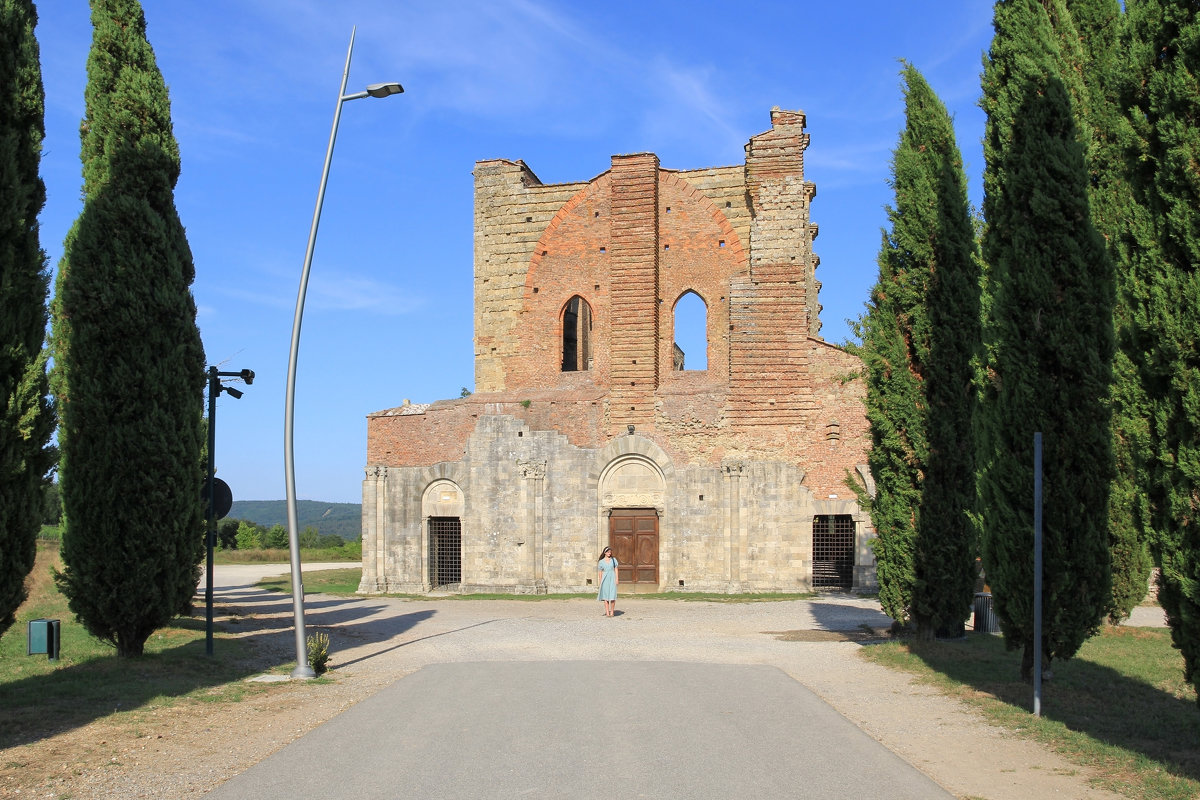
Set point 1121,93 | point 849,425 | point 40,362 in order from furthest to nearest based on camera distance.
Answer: point 849,425, point 40,362, point 1121,93

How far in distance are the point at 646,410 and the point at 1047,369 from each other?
1649cm

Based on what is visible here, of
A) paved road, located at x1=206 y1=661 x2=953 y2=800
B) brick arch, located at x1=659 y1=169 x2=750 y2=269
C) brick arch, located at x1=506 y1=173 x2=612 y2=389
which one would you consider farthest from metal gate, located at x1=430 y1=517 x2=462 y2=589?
paved road, located at x1=206 y1=661 x2=953 y2=800

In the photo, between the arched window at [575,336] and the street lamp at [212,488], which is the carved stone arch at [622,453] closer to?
the arched window at [575,336]

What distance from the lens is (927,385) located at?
44.5 ft

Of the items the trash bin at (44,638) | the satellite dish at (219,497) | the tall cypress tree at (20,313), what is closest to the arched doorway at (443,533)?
the satellite dish at (219,497)

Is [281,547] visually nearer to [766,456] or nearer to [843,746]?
[766,456]

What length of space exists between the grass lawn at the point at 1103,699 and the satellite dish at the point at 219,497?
9.35 metres

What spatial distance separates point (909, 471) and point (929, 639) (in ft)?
8.32

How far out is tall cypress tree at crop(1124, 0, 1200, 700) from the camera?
6.59 m

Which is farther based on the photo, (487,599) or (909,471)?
(487,599)

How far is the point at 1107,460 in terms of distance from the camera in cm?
913

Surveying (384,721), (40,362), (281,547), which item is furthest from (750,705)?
(281,547)

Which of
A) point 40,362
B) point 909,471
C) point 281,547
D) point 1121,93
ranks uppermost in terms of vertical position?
point 1121,93

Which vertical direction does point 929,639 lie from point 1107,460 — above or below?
below
